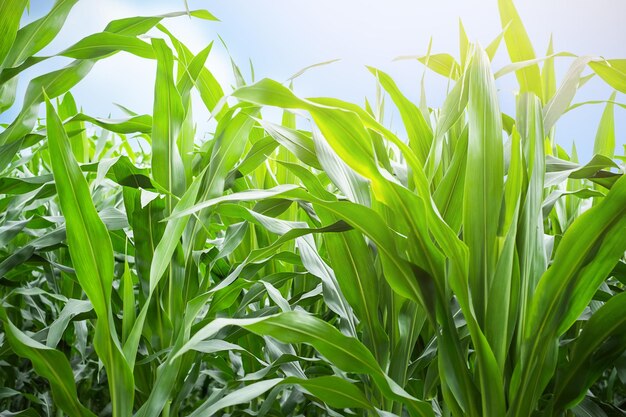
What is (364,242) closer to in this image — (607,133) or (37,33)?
(37,33)

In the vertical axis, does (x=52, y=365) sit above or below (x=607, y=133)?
below

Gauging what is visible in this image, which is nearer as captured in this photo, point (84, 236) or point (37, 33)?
point (84, 236)

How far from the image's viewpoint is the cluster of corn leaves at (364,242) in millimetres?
505

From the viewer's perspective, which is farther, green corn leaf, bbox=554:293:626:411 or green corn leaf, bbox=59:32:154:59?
green corn leaf, bbox=59:32:154:59

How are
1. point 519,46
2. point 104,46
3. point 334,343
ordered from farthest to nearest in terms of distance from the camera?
1. point 104,46
2. point 519,46
3. point 334,343

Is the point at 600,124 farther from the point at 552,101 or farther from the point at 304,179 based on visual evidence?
the point at 304,179

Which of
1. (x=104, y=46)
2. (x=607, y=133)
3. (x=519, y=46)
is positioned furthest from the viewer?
(x=607, y=133)

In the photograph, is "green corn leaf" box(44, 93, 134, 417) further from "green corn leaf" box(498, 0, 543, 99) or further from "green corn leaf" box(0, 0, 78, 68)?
"green corn leaf" box(498, 0, 543, 99)

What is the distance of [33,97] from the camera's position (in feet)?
2.47

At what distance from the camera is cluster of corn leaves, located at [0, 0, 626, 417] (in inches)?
19.9

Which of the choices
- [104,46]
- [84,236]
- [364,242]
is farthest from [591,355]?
[104,46]

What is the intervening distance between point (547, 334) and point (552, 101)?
9.8 inches

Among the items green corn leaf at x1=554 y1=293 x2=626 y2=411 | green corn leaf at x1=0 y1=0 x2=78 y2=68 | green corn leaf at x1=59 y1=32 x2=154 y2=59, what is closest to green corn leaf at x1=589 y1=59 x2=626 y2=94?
green corn leaf at x1=554 y1=293 x2=626 y2=411

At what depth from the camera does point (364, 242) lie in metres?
0.63
